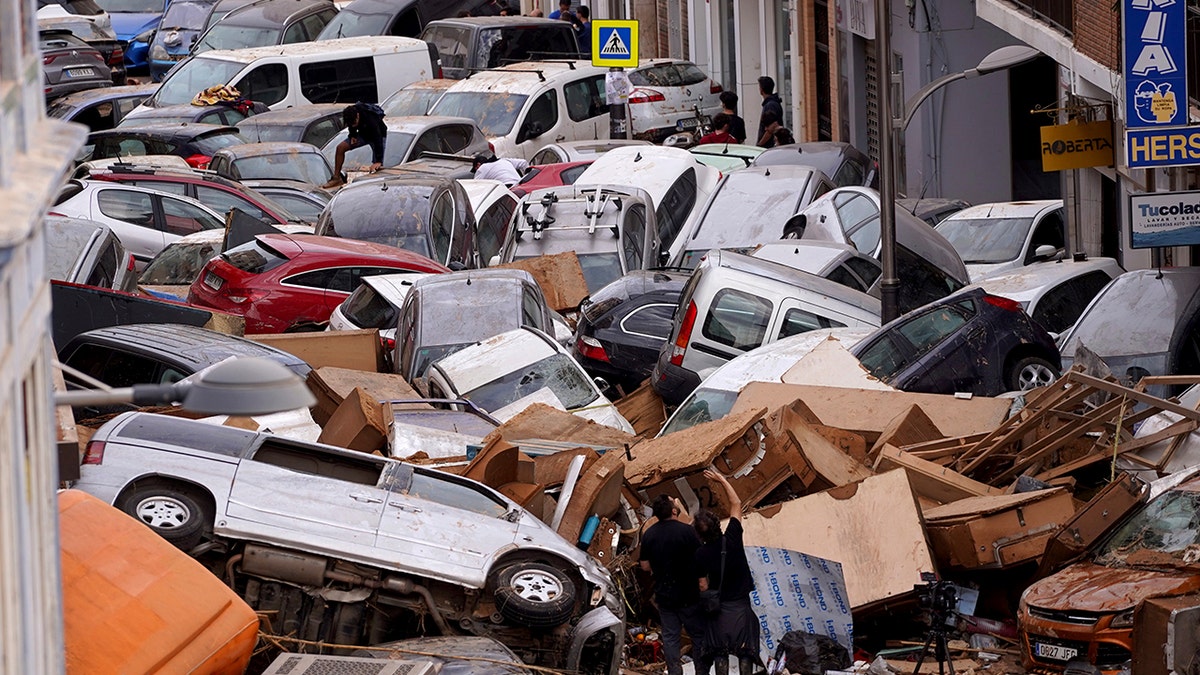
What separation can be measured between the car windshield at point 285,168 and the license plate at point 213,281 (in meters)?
6.06

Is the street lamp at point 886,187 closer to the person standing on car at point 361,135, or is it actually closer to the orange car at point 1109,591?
the orange car at point 1109,591

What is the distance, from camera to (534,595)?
8.78m

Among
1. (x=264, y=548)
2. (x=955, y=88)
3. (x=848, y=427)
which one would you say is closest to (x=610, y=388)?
(x=848, y=427)

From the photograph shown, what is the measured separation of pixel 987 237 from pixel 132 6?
28.2 meters

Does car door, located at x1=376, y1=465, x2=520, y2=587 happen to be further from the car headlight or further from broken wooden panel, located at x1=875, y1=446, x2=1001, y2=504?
the car headlight

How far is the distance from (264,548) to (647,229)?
415 inches

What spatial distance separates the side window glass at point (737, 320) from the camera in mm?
14328

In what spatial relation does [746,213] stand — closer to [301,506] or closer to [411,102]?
[411,102]

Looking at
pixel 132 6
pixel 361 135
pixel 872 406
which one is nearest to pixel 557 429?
pixel 872 406

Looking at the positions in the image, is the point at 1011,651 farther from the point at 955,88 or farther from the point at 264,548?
the point at 955,88

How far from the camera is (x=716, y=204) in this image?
64.5 feet

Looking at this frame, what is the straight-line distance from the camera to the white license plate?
366 inches

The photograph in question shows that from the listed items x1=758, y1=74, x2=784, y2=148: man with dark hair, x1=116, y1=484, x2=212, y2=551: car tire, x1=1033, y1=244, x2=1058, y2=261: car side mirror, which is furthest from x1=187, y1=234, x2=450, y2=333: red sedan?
x1=758, y1=74, x2=784, y2=148: man with dark hair

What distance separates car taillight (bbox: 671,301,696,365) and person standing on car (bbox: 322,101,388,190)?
9441mm
